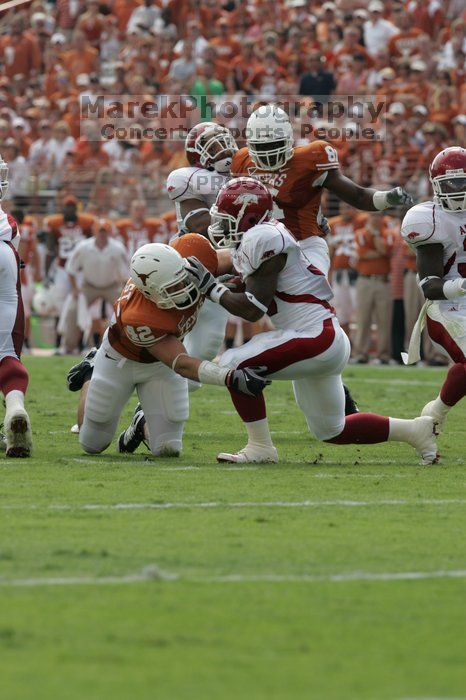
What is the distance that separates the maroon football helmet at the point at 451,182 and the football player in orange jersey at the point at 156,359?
1274mm

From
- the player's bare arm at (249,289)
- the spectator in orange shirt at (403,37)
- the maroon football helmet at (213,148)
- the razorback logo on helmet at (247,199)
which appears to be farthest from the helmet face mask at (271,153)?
the spectator in orange shirt at (403,37)

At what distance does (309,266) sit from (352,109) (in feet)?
33.9

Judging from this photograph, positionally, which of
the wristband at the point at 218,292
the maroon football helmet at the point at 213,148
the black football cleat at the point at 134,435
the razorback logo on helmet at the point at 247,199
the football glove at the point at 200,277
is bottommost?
the black football cleat at the point at 134,435

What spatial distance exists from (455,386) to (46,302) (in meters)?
10.4

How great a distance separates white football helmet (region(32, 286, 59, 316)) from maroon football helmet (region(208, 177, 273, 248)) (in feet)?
34.5

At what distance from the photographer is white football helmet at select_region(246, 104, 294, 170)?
691 cm

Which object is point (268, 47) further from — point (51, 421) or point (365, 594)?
point (365, 594)

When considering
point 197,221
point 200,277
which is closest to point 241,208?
point 200,277

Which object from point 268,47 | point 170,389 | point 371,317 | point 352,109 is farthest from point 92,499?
point 268,47

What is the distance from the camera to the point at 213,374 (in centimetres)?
610

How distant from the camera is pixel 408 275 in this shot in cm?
1501

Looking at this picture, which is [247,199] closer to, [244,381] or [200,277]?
[200,277]

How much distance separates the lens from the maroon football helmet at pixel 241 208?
625cm

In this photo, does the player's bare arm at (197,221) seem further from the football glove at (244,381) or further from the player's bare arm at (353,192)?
the football glove at (244,381)
